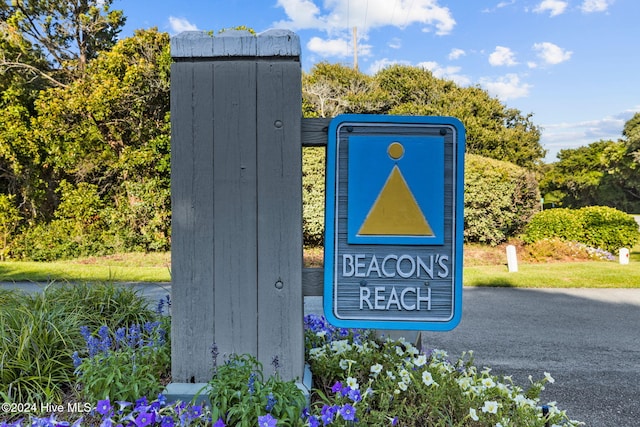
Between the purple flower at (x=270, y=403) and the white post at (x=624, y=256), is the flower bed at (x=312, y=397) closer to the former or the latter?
the purple flower at (x=270, y=403)

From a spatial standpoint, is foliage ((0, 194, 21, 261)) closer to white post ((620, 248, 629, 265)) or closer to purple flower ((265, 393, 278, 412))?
purple flower ((265, 393, 278, 412))

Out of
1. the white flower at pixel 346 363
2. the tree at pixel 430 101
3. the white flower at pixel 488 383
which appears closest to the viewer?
the white flower at pixel 488 383

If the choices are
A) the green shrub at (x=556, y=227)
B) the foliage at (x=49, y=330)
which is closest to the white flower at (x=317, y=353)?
the foliage at (x=49, y=330)

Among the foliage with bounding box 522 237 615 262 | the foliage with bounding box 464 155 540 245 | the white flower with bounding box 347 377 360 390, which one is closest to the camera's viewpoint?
the white flower with bounding box 347 377 360 390

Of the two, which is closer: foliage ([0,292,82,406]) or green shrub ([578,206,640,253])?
foliage ([0,292,82,406])

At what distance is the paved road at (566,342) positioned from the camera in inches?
118

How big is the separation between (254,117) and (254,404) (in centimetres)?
121

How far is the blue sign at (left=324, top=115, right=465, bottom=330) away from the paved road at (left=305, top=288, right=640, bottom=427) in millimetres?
1604

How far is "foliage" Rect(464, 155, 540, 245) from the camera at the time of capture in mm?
11375

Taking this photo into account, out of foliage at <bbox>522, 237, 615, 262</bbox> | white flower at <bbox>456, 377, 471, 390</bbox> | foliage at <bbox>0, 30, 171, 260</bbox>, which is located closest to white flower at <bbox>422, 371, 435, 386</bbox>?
white flower at <bbox>456, 377, 471, 390</bbox>

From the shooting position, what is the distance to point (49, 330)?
2.40 m

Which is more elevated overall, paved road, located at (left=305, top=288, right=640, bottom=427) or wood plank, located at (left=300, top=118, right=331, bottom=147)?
wood plank, located at (left=300, top=118, right=331, bottom=147)

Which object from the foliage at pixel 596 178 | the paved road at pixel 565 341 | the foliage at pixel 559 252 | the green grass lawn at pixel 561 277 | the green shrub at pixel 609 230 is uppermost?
the foliage at pixel 596 178

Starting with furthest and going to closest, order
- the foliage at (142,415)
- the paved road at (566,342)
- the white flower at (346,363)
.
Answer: the paved road at (566,342) → the white flower at (346,363) → the foliage at (142,415)
